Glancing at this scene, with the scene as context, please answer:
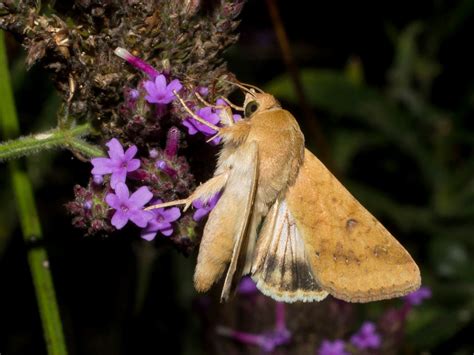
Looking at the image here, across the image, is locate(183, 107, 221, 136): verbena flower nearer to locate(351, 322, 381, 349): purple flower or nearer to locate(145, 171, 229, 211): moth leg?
locate(145, 171, 229, 211): moth leg

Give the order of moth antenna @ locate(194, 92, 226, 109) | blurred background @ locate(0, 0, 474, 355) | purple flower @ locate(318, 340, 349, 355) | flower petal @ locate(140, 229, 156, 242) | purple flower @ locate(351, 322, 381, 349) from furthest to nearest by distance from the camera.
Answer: blurred background @ locate(0, 0, 474, 355) → purple flower @ locate(351, 322, 381, 349) → purple flower @ locate(318, 340, 349, 355) → moth antenna @ locate(194, 92, 226, 109) → flower petal @ locate(140, 229, 156, 242)

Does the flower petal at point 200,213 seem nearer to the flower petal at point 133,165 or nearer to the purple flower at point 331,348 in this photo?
the flower petal at point 133,165

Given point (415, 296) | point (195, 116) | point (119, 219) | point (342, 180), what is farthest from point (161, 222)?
point (342, 180)

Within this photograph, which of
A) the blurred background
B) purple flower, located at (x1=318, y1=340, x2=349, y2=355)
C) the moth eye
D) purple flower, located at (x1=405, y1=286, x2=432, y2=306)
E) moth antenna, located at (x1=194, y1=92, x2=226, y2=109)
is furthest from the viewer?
the blurred background

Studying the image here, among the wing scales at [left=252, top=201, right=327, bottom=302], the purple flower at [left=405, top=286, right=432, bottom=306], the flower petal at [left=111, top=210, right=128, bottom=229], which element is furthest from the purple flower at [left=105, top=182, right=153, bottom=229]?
the purple flower at [left=405, top=286, right=432, bottom=306]

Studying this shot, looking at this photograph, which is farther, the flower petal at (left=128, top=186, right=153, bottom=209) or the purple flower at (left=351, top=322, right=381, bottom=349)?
the purple flower at (left=351, top=322, right=381, bottom=349)

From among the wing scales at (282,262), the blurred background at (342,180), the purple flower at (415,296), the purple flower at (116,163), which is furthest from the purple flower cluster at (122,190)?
the purple flower at (415,296)

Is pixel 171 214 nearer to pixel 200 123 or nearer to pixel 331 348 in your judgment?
pixel 200 123
